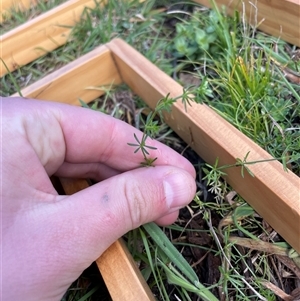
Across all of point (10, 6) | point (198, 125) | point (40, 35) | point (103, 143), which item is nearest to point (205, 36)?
point (198, 125)

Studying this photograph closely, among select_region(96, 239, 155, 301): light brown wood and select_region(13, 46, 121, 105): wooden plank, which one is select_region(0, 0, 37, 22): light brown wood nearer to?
select_region(13, 46, 121, 105): wooden plank

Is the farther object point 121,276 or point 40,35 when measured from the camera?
point 40,35

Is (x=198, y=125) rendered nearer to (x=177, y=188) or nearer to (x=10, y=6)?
(x=177, y=188)

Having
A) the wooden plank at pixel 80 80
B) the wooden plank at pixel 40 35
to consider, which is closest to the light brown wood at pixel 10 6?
the wooden plank at pixel 40 35

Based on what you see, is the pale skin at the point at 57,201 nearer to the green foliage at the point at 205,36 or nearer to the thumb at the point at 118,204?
the thumb at the point at 118,204

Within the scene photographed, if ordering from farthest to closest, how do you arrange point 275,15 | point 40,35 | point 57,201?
point 40,35, point 275,15, point 57,201

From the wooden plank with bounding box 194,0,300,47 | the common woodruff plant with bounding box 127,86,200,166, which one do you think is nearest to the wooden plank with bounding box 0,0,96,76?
the wooden plank with bounding box 194,0,300,47

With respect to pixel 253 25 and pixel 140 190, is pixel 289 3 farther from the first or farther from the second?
pixel 140 190

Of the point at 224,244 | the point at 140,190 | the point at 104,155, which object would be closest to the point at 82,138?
the point at 104,155
